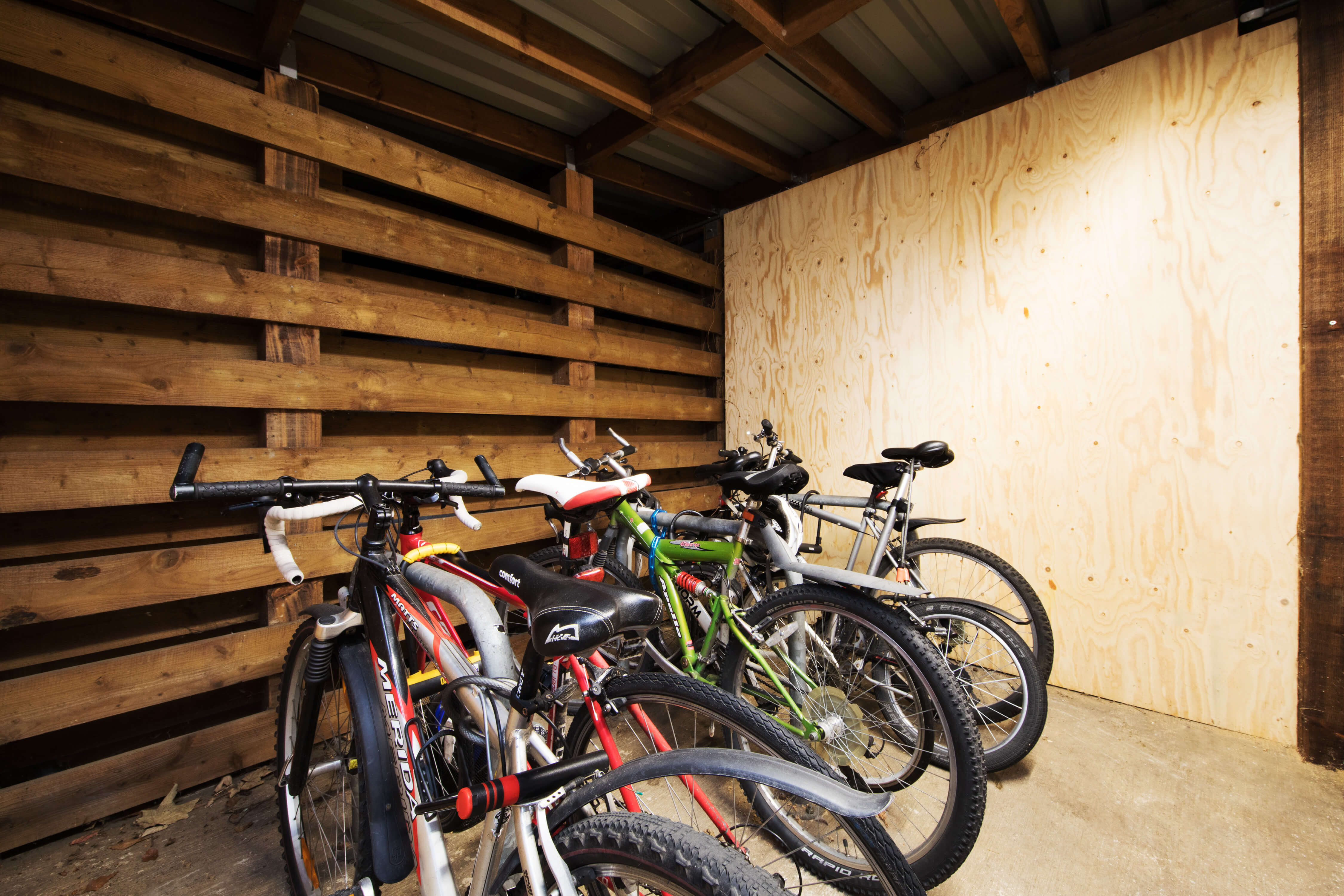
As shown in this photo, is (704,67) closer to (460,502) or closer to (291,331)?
(291,331)

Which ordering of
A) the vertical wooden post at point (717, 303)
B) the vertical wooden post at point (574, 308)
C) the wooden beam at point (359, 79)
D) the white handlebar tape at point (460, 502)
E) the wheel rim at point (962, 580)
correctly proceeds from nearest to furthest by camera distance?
1. the white handlebar tape at point (460, 502)
2. the wooden beam at point (359, 79)
3. the wheel rim at point (962, 580)
4. the vertical wooden post at point (574, 308)
5. the vertical wooden post at point (717, 303)

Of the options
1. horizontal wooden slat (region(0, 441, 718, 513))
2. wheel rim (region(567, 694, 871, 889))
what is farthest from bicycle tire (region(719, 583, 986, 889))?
horizontal wooden slat (region(0, 441, 718, 513))

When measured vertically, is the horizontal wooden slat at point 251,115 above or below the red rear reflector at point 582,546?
above

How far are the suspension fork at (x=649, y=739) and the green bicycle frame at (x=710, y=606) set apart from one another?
58cm

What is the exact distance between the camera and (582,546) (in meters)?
1.48

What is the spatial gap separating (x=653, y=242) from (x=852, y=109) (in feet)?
4.04

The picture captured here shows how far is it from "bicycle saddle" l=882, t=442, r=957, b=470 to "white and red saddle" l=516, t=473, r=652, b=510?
120cm

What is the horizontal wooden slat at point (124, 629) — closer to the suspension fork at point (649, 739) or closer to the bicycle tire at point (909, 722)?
the suspension fork at point (649, 739)

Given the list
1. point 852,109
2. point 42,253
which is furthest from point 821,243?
point 42,253

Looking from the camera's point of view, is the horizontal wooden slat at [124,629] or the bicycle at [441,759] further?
the horizontal wooden slat at [124,629]

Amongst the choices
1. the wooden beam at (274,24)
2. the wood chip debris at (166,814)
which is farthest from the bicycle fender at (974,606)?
the wooden beam at (274,24)

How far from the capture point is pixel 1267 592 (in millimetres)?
1884

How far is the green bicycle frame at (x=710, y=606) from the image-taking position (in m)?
1.53

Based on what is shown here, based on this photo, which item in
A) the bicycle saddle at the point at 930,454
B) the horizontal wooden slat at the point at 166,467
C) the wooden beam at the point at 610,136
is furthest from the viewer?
the wooden beam at the point at 610,136
